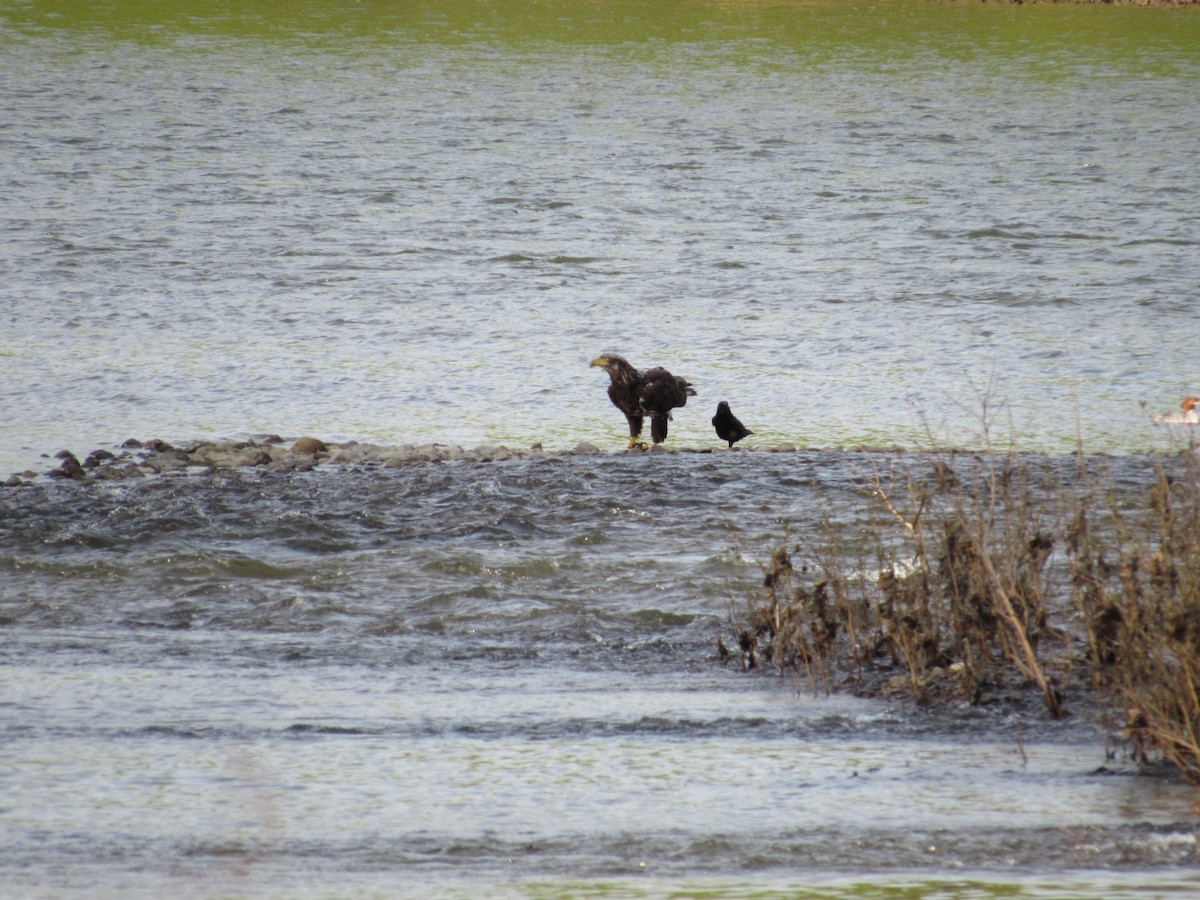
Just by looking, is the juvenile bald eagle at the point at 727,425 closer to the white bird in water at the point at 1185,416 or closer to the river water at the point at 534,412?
the river water at the point at 534,412

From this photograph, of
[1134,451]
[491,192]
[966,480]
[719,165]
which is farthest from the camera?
[719,165]

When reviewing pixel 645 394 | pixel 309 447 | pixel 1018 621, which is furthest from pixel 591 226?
pixel 1018 621

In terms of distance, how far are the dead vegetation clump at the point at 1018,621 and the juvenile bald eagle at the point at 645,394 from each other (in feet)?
12.2

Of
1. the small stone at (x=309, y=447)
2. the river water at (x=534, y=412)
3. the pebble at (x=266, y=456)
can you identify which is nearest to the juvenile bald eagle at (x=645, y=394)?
the pebble at (x=266, y=456)

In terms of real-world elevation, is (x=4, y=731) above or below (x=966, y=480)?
below

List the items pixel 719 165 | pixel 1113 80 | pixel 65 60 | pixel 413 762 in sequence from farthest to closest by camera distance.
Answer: pixel 65 60, pixel 1113 80, pixel 719 165, pixel 413 762

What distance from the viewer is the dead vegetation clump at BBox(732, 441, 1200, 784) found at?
15.4ft

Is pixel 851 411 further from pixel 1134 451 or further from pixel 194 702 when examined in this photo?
pixel 194 702

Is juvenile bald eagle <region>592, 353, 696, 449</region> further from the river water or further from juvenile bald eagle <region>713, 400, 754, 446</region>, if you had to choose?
the river water

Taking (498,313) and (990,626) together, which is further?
(498,313)

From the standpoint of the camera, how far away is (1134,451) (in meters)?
9.71

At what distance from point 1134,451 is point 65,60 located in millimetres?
25491

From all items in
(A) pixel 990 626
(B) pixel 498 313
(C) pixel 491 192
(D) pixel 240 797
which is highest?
(C) pixel 491 192

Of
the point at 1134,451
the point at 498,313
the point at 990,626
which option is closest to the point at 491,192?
the point at 498,313
